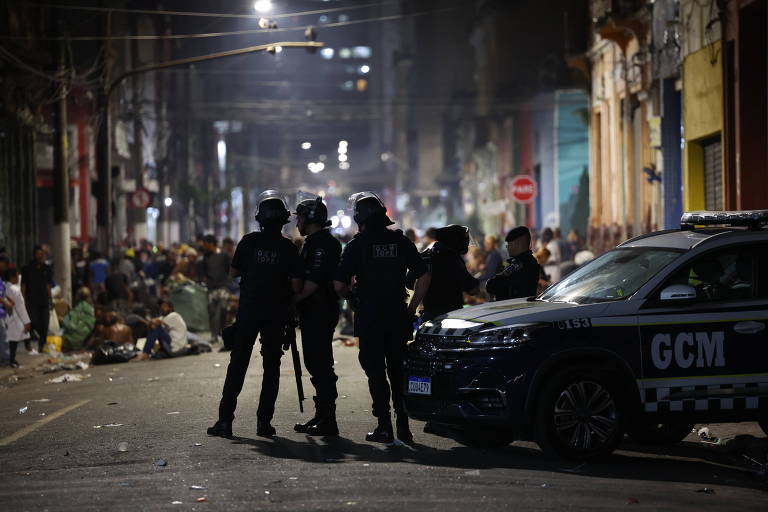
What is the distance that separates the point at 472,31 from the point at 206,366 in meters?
58.3

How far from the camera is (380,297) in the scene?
10.4 m

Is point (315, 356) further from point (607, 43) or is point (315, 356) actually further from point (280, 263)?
point (607, 43)

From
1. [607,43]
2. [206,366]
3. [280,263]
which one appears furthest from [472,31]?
[280,263]

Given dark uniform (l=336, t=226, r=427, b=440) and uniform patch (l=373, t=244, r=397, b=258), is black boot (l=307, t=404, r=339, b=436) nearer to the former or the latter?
dark uniform (l=336, t=226, r=427, b=440)

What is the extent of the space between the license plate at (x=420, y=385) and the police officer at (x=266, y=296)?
57.9 inches

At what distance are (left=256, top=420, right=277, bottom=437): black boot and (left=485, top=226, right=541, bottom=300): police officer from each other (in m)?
2.36

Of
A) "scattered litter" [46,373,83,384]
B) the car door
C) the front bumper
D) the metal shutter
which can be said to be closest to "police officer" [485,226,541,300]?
the front bumper

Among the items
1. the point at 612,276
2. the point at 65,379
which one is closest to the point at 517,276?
the point at 612,276

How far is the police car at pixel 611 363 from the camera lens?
9.24 m

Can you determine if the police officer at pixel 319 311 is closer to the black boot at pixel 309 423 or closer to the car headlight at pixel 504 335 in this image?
the black boot at pixel 309 423

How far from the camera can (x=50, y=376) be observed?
19.1m

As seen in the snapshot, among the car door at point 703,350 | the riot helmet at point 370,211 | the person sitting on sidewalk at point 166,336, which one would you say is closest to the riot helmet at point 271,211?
the riot helmet at point 370,211

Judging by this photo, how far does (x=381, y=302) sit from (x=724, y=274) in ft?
8.59

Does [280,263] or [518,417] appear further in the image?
[280,263]
